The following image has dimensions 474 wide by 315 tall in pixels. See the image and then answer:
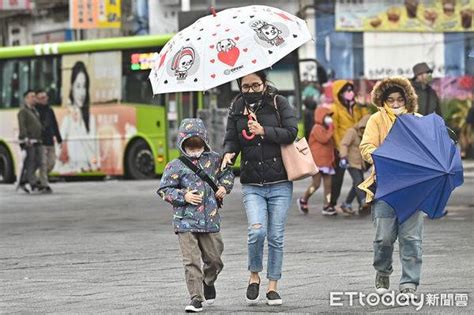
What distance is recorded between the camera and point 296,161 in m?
9.97

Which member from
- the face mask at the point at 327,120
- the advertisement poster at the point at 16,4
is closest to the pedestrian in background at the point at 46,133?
the face mask at the point at 327,120

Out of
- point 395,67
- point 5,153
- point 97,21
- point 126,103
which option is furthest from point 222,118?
point 97,21

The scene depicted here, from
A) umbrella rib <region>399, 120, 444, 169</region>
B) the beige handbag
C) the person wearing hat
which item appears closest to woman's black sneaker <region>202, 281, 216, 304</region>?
the beige handbag

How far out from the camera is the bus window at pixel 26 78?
3316cm

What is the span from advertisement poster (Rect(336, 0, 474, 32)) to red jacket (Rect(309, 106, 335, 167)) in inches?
799

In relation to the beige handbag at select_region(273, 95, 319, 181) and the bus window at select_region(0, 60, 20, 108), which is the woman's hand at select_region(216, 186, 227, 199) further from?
the bus window at select_region(0, 60, 20, 108)

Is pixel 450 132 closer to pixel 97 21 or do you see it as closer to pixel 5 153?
pixel 5 153

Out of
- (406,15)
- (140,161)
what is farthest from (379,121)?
(406,15)

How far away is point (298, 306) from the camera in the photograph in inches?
378

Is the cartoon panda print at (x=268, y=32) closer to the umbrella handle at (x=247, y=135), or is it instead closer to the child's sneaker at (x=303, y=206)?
the umbrella handle at (x=247, y=135)

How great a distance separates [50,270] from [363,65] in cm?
2724

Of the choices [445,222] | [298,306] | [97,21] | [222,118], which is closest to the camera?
[298,306]

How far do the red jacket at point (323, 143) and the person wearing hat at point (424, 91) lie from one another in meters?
2.48

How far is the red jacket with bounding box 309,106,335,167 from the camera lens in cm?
1867
